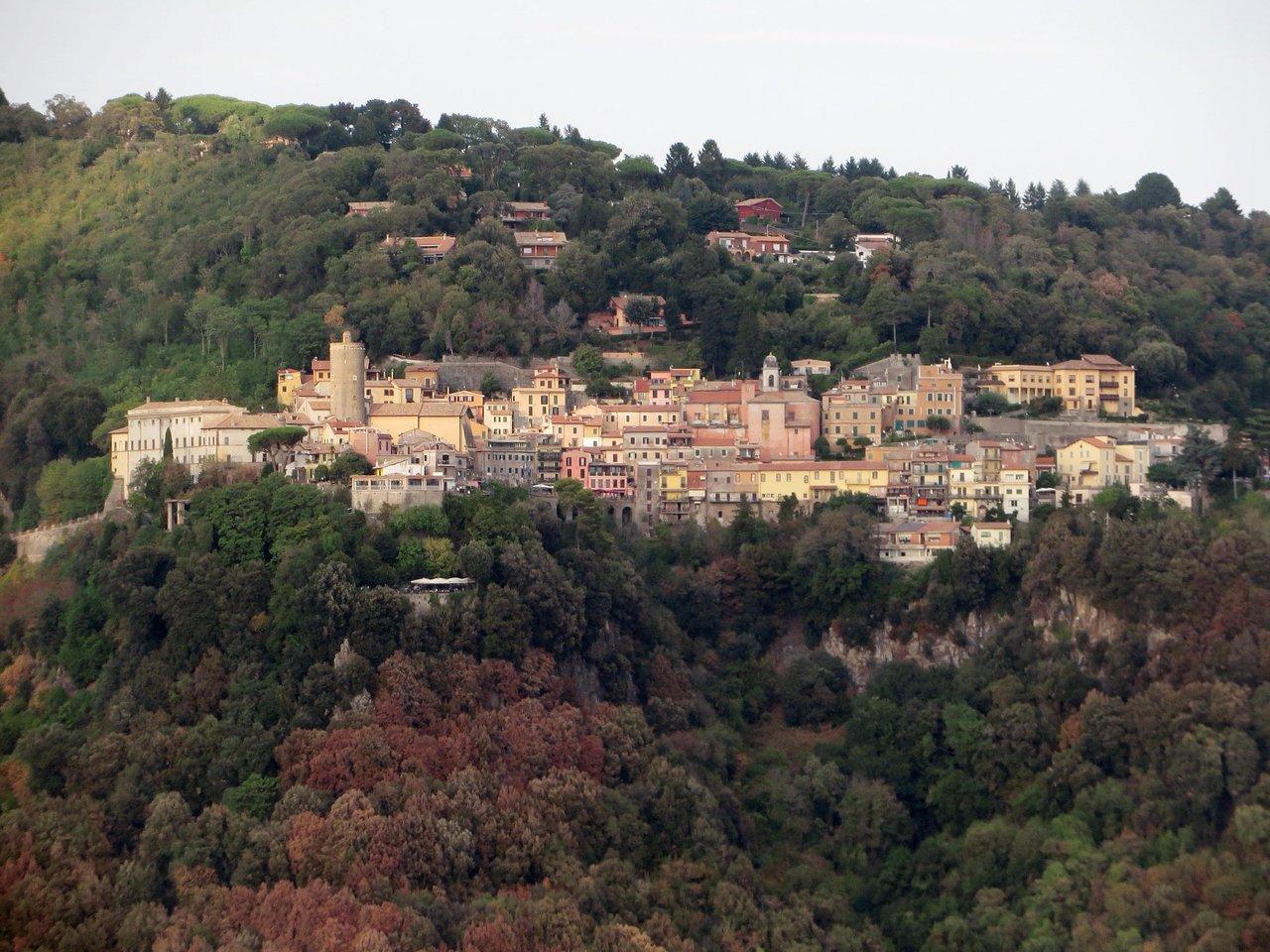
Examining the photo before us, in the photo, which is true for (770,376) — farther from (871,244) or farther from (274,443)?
Answer: (871,244)

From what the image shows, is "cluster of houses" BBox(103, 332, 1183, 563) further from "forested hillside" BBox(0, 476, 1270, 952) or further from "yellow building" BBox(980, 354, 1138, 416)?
"yellow building" BBox(980, 354, 1138, 416)

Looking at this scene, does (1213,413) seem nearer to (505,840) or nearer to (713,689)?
(713,689)

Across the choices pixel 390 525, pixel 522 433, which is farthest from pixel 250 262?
pixel 390 525

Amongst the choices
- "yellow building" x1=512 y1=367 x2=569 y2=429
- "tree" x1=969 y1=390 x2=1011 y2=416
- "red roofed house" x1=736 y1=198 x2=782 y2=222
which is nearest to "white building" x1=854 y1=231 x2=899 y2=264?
"red roofed house" x1=736 y1=198 x2=782 y2=222

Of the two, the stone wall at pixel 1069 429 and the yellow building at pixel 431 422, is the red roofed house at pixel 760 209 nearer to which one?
the stone wall at pixel 1069 429

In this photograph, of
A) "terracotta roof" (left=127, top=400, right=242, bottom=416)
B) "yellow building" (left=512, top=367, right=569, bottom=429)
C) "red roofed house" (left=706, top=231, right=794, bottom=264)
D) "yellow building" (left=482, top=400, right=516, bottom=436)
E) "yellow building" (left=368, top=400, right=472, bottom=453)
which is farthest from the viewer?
"red roofed house" (left=706, top=231, right=794, bottom=264)
